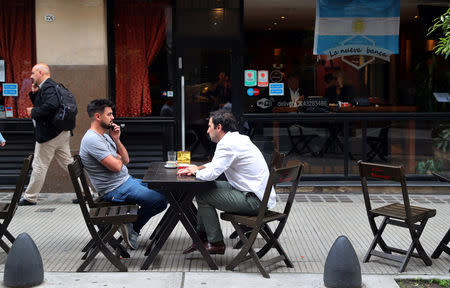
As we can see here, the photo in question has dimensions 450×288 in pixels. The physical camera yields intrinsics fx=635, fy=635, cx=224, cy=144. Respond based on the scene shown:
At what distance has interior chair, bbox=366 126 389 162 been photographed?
9805 millimetres

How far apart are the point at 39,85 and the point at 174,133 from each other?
2199mm

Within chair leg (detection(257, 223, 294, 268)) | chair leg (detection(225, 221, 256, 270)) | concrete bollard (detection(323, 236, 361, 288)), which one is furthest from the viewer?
chair leg (detection(257, 223, 294, 268))

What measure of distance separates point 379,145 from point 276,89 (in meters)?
1.82

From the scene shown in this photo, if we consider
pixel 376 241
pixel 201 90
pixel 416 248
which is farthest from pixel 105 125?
pixel 201 90

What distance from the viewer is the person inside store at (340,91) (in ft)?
32.0

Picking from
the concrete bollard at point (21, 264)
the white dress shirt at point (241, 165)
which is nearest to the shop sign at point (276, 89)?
the white dress shirt at point (241, 165)

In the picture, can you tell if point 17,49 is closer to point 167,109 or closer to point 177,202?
point 167,109

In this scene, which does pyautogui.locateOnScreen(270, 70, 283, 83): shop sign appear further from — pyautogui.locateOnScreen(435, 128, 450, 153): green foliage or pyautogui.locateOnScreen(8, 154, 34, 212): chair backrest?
pyautogui.locateOnScreen(8, 154, 34, 212): chair backrest

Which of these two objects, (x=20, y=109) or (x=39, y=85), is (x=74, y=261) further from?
(x=20, y=109)

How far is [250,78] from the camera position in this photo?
9.74 meters

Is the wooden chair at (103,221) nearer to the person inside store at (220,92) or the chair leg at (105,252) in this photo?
the chair leg at (105,252)

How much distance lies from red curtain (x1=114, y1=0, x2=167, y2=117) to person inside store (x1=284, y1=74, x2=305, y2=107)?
6.72 ft

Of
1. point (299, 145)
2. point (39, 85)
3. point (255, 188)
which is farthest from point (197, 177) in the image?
point (299, 145)

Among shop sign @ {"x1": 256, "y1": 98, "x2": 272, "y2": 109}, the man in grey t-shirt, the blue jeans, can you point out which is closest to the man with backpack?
the man in grey t-shirt
